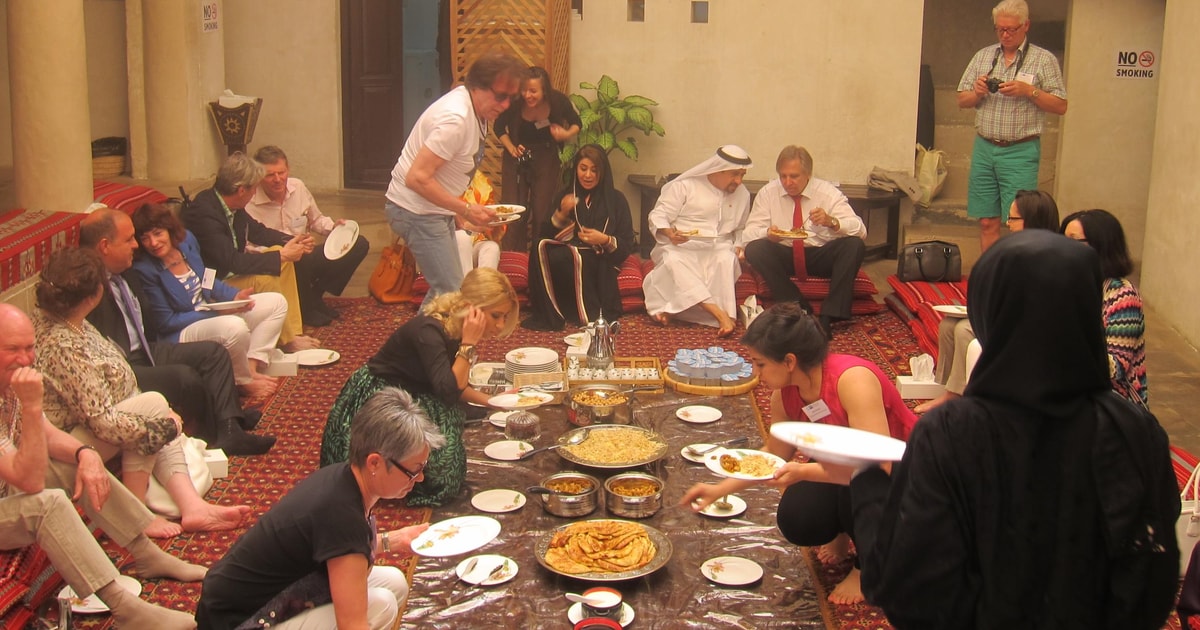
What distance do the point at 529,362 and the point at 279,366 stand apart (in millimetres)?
1495

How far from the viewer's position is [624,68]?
31.9ft

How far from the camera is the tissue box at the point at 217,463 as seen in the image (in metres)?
5.10

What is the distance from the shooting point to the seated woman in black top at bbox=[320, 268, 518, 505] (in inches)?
185

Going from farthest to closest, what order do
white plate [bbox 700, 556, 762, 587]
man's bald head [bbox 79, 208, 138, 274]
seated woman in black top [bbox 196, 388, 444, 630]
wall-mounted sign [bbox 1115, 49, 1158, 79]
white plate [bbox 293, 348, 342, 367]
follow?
1. wall-mounted sign [bbox 1115, 49, 1158, 79]
2. white plate [bbox 293, 348, 342, 367]
3. man's bald head [bbox 79, 208, 138, 274]
4. white plate [bbox 700, 556, 762, 587]
5. seated woman in black top [bbox 196, 388, 444, 630]

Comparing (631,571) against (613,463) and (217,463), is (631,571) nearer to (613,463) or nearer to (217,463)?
(613,463)

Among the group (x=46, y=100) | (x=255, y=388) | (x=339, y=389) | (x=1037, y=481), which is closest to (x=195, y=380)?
(x=255, y=388)

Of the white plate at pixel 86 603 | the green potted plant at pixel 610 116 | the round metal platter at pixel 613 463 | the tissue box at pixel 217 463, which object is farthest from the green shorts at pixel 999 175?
the white plate at pixel 86 603

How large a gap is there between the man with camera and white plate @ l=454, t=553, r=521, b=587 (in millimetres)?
4634

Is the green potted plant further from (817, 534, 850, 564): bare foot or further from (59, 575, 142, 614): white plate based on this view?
(59, 575, 142, 614): white plate

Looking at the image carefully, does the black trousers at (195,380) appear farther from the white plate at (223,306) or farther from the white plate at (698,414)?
the white plate at (698,414)

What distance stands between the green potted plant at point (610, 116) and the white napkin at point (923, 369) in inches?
143

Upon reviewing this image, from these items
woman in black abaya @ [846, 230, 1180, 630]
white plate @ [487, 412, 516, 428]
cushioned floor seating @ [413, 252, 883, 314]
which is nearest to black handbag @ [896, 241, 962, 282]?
cushioned floor seating @ [413, 252, 883, 314]

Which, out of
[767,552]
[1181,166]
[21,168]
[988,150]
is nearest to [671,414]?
[767,552]

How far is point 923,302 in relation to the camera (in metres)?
7.55
